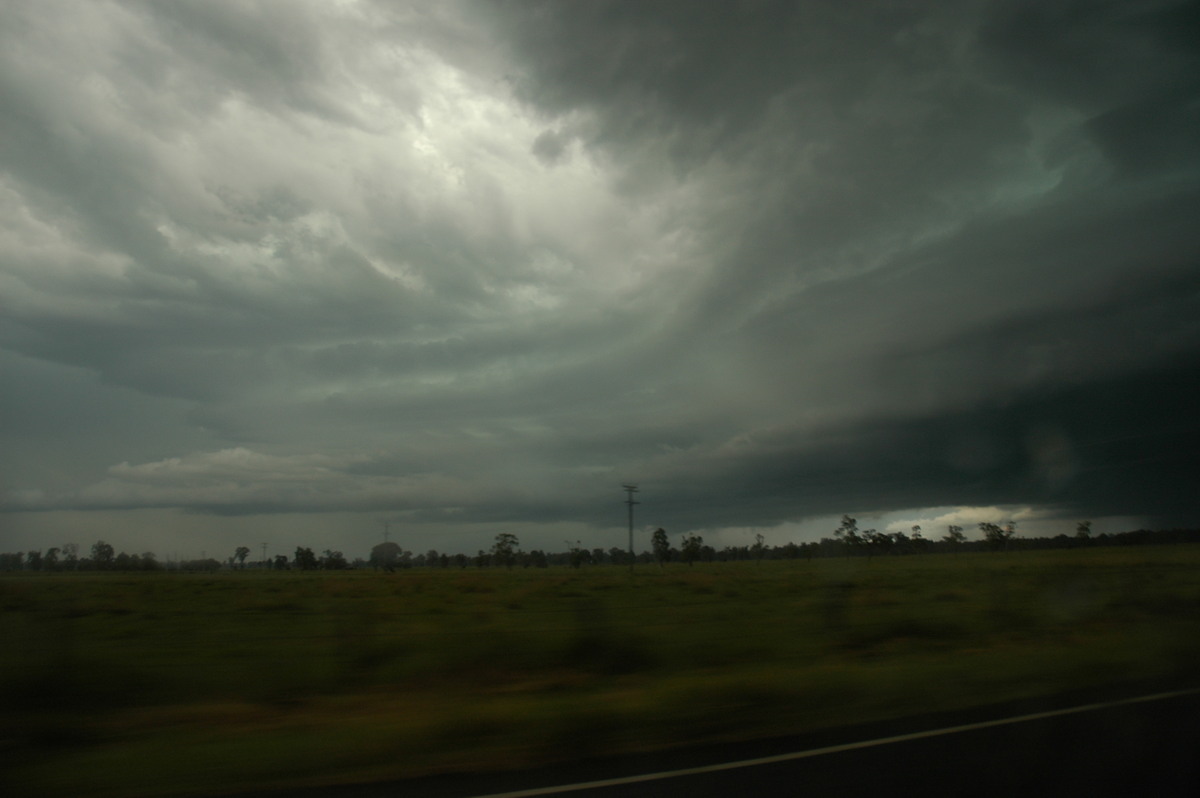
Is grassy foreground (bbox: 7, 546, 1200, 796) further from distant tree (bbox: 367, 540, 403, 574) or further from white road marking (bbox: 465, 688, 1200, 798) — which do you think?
distant tree (bbox: 367, 540, 403, 574)

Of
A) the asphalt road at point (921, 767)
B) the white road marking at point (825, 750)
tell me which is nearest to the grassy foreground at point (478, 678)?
A: the asphalt road at point (921, 767)

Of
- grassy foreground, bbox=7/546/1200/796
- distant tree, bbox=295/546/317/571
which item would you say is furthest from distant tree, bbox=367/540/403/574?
grassy foreground, bbox=7/546/1200/796

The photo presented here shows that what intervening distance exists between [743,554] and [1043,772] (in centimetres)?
19915

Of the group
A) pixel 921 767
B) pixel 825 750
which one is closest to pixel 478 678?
pixel 825 750

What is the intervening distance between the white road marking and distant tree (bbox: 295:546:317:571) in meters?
151

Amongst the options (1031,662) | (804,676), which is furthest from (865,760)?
(1031,662)

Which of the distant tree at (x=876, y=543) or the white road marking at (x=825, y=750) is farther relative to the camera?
the distant tree at (x=876, y=543)

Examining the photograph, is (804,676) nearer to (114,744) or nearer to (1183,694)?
(1183,694)

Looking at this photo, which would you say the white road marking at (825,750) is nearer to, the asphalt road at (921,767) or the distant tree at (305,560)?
the asphalt road at (921,767)

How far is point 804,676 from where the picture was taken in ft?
39.7

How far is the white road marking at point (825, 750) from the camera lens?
21.1 ft

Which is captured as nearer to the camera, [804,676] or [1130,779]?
[1130,779]

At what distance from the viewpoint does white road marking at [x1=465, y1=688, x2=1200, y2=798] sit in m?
6.43

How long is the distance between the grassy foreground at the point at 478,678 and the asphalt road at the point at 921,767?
743mm
